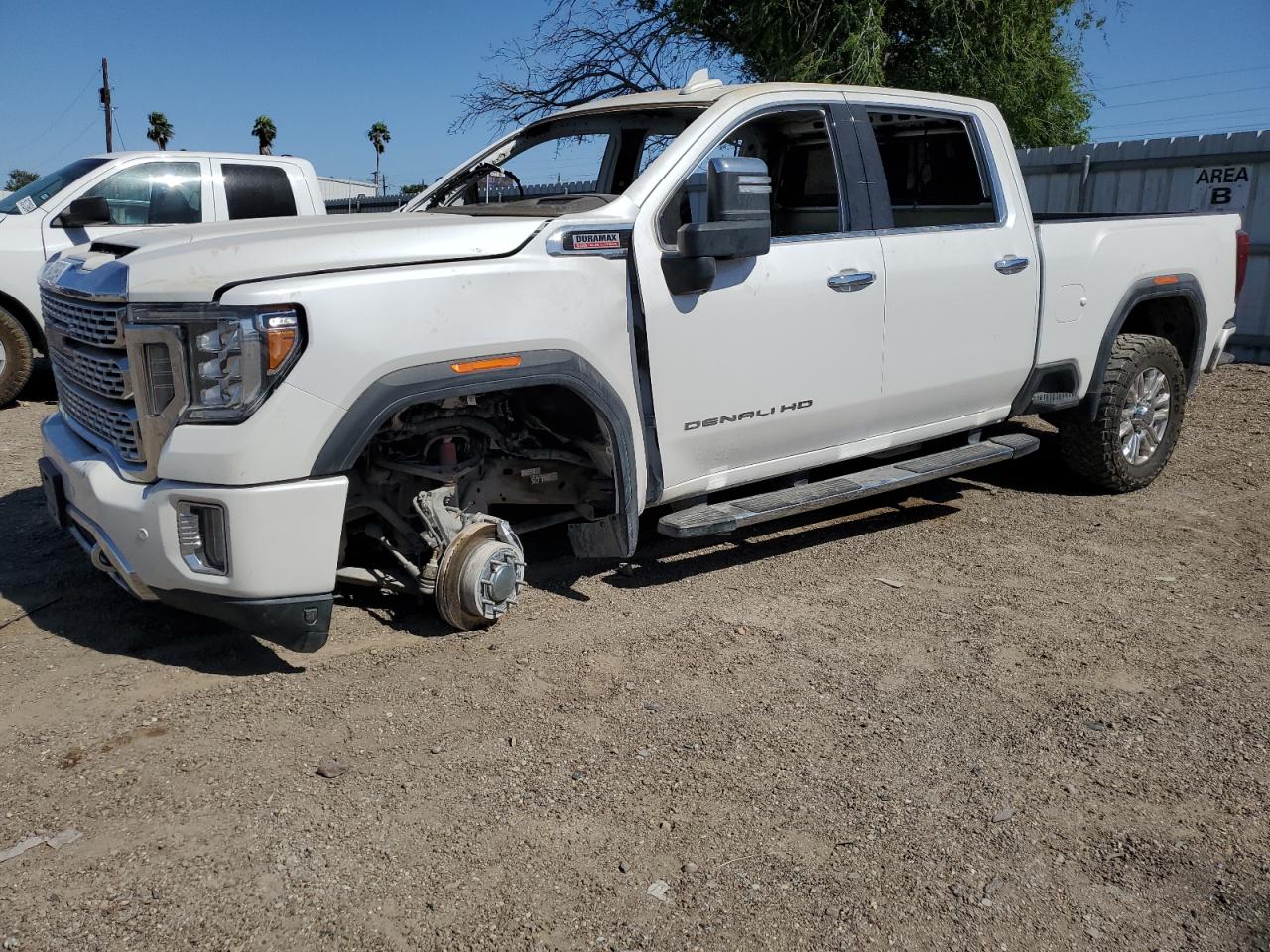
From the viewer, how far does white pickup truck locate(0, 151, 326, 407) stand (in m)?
8.65

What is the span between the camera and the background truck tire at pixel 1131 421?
239 inches

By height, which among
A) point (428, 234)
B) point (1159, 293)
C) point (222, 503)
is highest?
point (428, 234)

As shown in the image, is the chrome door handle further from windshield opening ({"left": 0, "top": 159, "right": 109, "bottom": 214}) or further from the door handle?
windshield opening ({"left": 0, "top": 159, "right": 109, "bottom": 214})

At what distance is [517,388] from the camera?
3984mm

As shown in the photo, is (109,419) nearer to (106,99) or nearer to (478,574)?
(478,574)

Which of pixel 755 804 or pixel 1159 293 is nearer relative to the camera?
pixel 755 804

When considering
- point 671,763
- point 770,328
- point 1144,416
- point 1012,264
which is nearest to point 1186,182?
point 1144,416

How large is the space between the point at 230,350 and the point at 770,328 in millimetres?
2139

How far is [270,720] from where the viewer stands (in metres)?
3.54

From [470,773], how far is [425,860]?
0.44 meters

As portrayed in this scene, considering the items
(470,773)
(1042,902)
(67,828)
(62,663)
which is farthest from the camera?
(62,663)

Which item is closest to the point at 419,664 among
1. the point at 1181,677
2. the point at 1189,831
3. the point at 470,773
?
the point at 470,773

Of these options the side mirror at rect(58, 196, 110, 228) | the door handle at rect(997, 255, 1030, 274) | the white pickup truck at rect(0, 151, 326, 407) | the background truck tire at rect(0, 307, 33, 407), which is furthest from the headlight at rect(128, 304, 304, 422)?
the background truck tire at rect(0, 307, 33, 407)

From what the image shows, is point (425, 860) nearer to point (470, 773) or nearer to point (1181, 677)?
point (470, 773)
